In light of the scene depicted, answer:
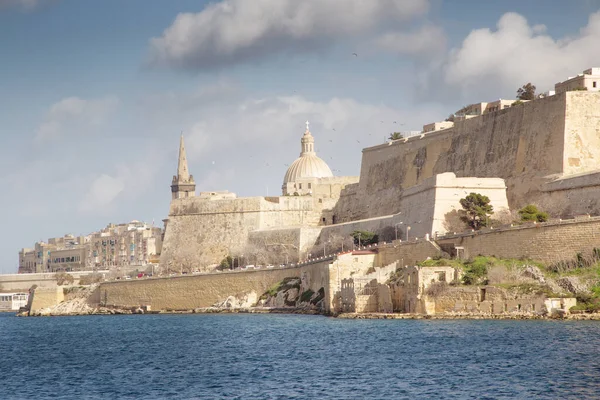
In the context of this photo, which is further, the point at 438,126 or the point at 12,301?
the point at 12,301

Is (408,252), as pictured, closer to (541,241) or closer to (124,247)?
(541,241)

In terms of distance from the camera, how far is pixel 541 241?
139 ft

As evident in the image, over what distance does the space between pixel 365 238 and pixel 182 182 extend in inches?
2313

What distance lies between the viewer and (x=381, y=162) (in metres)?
69.1

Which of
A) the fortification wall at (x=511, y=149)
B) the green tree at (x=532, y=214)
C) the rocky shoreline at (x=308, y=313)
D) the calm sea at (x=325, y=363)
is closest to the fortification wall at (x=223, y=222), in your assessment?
the rocky shoreline at (x=308, y=313)

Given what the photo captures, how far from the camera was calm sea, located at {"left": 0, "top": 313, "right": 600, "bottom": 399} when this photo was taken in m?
26.3

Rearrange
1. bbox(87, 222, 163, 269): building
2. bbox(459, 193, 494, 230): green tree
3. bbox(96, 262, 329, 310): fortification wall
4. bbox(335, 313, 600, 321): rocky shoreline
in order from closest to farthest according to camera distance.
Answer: bbox(335, 313, 600, 321): rocky shoreline
bbox(459, 193, 494, 230): green tree
bbox(96, 262, 329, 310): fortification wall
bbox(87, 222, 163, 269): building

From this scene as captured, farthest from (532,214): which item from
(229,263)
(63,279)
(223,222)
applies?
(63,279)

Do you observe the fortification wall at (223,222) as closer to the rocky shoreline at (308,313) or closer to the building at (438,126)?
the rocky shoreline at (308,313)

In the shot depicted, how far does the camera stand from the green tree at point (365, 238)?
6050 centimetres

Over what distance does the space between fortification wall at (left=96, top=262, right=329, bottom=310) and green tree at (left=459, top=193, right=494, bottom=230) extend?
7272mm

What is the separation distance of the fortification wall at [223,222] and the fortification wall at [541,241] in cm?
2940

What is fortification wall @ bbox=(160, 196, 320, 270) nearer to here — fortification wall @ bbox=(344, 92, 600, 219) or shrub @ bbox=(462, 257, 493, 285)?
fortification wall @ bbox=(344, 92, 600, 219)

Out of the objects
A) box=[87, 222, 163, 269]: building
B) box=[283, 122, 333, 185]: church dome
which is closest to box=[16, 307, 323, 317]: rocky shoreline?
box=[283, 122, 333, 185]: church dome
